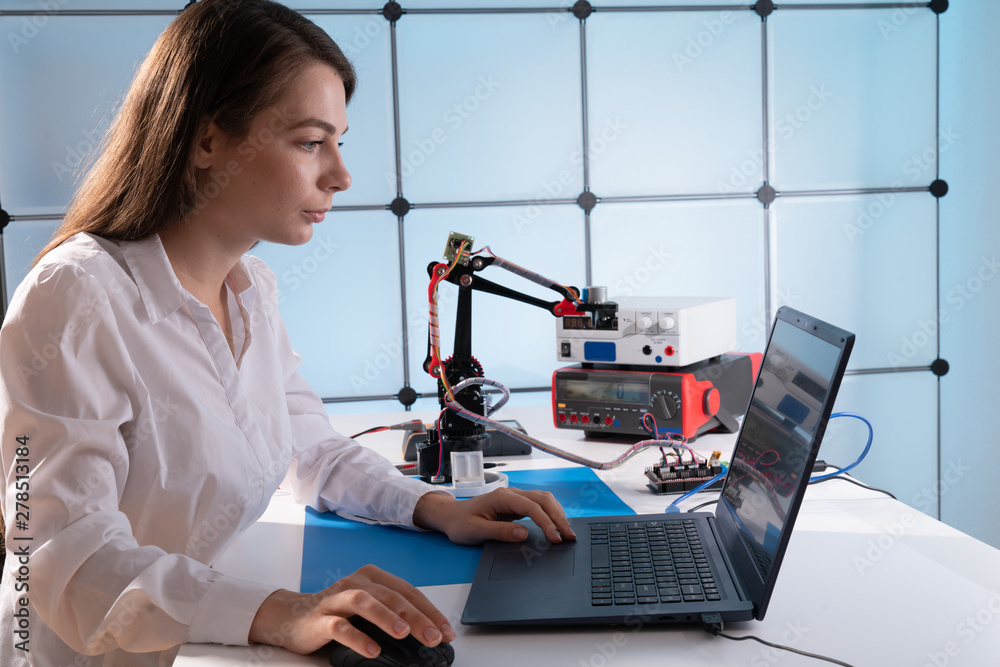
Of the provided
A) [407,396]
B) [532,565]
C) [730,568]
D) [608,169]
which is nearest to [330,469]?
[532,565]

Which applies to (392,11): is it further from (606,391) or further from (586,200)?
(606,391)

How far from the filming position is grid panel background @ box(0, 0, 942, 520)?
2.96 m

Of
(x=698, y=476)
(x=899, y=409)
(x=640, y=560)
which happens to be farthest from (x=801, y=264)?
(x=640, y=560)

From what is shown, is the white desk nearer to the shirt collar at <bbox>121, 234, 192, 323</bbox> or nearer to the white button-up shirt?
the white button-up shirt

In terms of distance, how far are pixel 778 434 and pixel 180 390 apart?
0.79 metres

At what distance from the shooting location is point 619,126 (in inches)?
120

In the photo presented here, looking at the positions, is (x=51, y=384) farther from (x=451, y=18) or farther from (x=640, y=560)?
(x=451, y=18)

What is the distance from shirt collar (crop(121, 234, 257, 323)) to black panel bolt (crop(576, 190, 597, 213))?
2.08 m

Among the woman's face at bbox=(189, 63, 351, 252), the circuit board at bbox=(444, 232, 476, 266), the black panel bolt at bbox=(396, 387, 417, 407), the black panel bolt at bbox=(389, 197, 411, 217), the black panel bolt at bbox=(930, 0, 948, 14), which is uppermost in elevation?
the black panel bolt at bbox=(930, 0, 948, 14)

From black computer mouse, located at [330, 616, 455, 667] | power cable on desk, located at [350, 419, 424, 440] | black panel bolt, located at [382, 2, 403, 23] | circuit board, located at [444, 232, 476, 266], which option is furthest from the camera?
black panel bolt, located at [382, 2, 403, 23]

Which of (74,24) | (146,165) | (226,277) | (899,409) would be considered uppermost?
(74,24)

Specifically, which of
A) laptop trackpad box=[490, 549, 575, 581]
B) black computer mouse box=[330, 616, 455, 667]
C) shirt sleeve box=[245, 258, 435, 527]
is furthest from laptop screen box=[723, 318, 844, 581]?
shirt sleeve box=[245, 258, 435, 527]

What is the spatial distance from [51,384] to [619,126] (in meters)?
2.50

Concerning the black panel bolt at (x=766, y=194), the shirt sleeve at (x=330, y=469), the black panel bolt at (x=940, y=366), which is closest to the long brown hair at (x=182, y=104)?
the shirt sleeve at (x=330, y=469)
